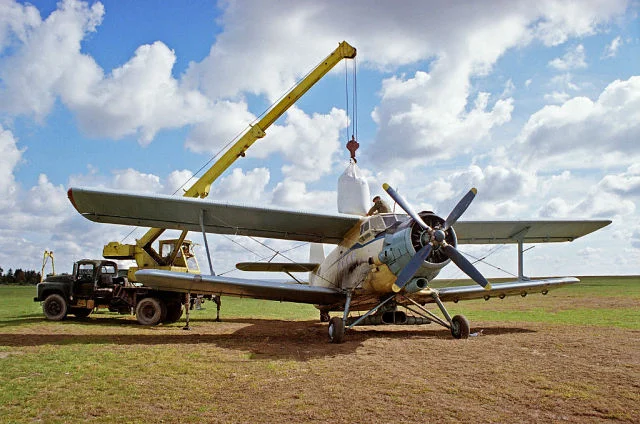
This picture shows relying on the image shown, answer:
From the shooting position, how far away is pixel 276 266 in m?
16.9

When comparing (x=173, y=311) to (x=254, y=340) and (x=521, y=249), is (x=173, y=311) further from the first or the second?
(x=521, y=249)

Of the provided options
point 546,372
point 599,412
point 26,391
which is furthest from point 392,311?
point 26,391

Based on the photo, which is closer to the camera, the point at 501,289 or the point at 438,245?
the point at 438,245

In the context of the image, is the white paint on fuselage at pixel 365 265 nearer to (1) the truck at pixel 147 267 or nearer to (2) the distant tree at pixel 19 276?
(1) the truck at pixel 147 267

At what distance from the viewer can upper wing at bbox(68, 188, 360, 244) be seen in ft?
38.2

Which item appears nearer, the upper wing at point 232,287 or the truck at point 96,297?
the upper wing at point 232,287

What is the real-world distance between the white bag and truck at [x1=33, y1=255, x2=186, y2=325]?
7253 mm

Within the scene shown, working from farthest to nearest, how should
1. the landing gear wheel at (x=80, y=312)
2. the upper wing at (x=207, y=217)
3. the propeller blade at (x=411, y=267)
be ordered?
1. the landing gear wheel at (x=80, y=312)
2. the upper wing at (x=207, y=217)
3. the propeller blade at (x=411, y=267)

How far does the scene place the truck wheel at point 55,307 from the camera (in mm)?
17062

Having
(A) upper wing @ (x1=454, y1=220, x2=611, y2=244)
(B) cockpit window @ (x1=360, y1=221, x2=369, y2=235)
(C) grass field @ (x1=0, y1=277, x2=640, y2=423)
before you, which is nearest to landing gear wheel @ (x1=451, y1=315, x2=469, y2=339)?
(C) grass field @ (x1=0, y1=277, x2=640, y2=423)

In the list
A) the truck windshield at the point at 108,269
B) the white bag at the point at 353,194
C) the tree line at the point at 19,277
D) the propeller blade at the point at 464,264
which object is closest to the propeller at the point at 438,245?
the propeller blade at the point at 464,264

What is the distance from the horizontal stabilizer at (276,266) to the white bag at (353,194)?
254 cm

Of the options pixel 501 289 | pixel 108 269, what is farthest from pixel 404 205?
pixel 108 269

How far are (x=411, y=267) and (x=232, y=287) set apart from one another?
15.7ft
